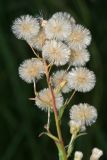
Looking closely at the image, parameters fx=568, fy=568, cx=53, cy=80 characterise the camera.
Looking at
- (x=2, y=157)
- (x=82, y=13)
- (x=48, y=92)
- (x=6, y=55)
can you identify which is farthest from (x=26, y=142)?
(x=48, y=92)

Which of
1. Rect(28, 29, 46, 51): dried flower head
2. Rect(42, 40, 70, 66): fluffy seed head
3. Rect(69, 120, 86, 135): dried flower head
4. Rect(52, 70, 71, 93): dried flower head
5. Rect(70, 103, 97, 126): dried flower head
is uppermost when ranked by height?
Rect(28, 29, 46, 51): dried flower head

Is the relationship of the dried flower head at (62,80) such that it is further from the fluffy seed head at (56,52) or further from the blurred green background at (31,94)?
the blurred green background at (31,94)

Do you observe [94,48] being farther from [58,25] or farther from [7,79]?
[58,25]

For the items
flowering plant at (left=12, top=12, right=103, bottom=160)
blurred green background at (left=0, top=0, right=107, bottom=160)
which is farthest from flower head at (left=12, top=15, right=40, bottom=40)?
blurred green background at (left=0, top=0, right=107, bottom=160)

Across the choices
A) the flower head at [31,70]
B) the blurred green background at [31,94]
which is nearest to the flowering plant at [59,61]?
the flower head at [31,70]

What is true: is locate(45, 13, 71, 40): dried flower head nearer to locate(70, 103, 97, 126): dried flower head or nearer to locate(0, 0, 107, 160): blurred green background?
locate(70, 103, 97, 126): dried flower head
